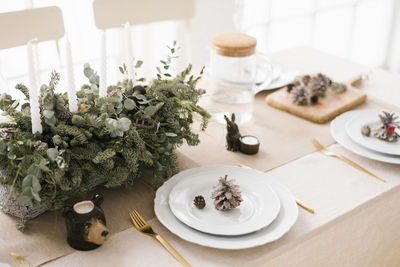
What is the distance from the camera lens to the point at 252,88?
1374 millimetres

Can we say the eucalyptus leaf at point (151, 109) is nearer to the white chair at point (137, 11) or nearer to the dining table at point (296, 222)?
the dining table at point (296, 222)

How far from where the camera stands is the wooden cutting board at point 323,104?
1.33 m

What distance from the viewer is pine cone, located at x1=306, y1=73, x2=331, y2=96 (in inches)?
55.7

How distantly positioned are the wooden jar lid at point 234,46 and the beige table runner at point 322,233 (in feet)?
1.09

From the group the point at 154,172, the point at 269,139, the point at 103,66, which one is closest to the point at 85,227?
the point at 154,172

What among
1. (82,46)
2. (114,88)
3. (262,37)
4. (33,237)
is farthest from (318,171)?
(262,37)

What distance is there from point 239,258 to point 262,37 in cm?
243

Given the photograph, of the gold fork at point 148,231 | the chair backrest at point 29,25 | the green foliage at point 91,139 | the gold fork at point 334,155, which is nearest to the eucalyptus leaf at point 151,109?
the green foliage at point 91,139

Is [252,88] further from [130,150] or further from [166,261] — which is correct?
[166,261]

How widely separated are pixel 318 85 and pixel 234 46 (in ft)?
1.08

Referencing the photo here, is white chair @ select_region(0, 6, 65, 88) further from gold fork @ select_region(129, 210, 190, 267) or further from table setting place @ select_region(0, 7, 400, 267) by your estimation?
gold fork @ select_region(129, 210, 190, 267)

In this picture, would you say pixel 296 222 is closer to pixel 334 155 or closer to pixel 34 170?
pixel 334 155

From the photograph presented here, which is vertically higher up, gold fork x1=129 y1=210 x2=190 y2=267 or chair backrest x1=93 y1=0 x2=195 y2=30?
chair backrest x1=93 y1=0 x2=195 y2=30

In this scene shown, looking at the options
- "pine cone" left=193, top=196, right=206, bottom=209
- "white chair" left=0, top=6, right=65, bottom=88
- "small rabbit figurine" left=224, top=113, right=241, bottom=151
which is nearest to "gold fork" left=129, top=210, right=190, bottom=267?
"pine cone" left=193, top=196, right=206, bottom=209
